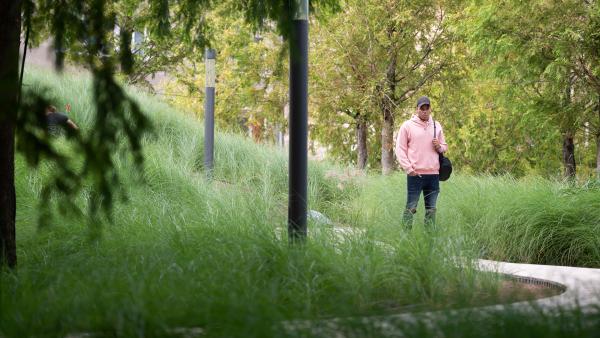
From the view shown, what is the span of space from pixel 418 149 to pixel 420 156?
8 cm

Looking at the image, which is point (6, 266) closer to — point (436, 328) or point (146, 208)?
point (146, 208)

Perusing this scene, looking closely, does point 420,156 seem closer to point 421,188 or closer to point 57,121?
point 421,188

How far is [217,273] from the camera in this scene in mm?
5539

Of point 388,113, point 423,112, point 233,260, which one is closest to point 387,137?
point 388,113

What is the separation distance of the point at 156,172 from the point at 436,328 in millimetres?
7468

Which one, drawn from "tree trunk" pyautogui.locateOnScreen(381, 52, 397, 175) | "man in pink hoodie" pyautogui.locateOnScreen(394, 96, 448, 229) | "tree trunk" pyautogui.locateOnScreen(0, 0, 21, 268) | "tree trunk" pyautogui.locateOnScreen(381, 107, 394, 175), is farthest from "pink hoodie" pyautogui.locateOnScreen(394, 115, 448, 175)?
"tree trunk" pyautogui.locateOnScreen(381, 107, 394, 175)

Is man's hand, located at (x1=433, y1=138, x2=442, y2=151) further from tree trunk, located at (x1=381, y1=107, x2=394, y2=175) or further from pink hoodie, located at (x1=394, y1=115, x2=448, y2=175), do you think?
tree trunk, located at (x1=381, y1=107, x2=394, y2=175)

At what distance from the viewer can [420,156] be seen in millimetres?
9383

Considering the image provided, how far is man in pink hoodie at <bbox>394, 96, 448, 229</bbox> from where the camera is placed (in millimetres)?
9383

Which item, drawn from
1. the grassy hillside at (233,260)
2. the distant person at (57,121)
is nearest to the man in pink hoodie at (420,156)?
the grassy hillside at (233,260)

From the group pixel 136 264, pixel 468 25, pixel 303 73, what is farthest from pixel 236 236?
pixel 468 25

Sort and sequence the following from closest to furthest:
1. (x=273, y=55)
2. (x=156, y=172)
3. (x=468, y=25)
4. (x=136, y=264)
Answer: (x=136, y=264), (x=156, y=172), (x=468, y=25), (x=273, y=55)

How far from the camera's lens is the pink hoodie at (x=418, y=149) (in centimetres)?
938

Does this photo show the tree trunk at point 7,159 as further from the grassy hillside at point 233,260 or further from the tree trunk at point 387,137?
the tree trunk at point 387,137
